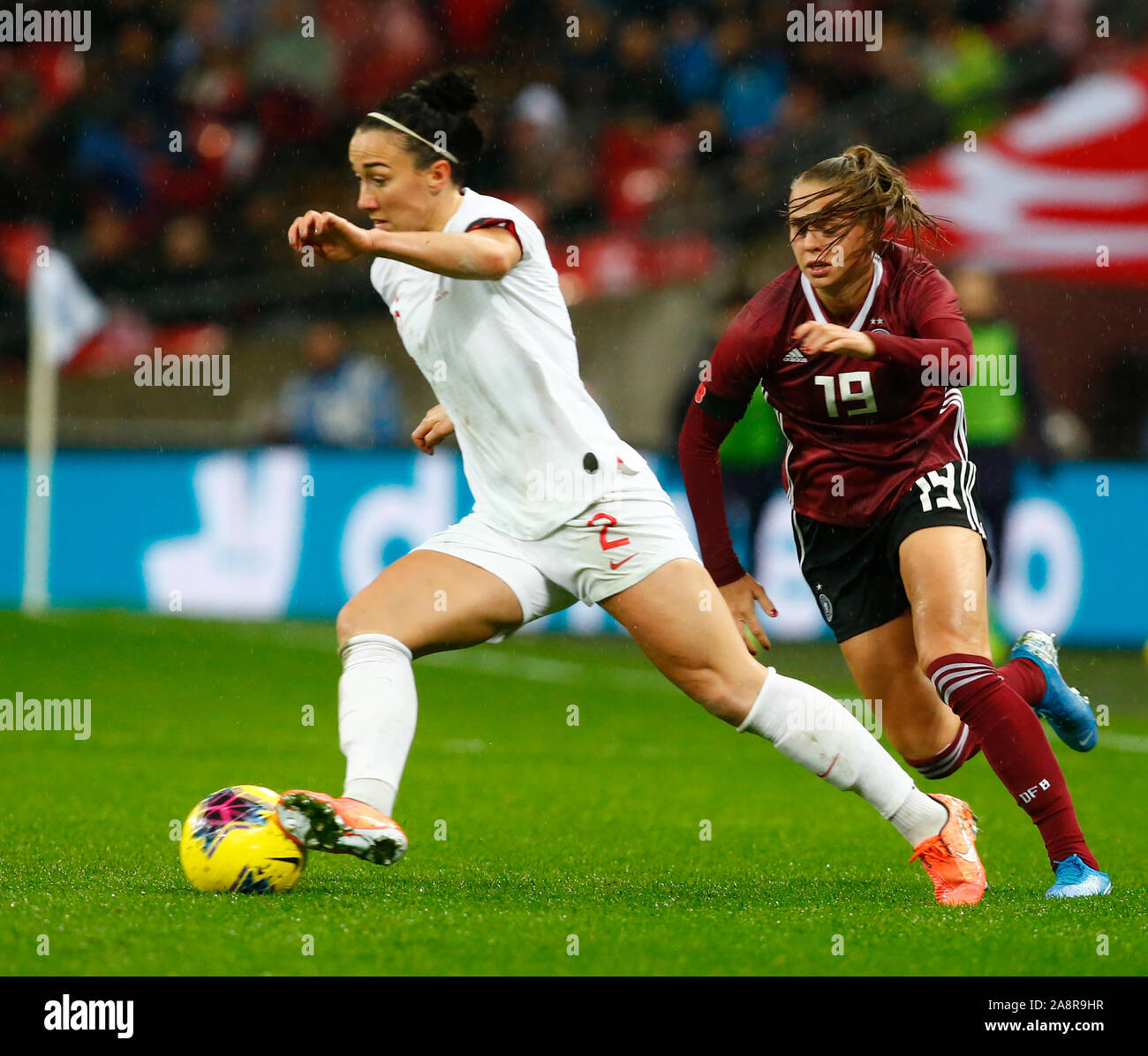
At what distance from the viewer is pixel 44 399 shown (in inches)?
535

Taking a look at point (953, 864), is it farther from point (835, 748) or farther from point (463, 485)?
point (463, 485)

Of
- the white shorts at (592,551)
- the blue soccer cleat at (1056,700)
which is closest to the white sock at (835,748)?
the white shorts at (592,551)

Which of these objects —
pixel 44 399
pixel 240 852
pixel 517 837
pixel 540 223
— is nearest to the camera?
pixel 240 852

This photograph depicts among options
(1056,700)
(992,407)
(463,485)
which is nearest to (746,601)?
(1056,700)

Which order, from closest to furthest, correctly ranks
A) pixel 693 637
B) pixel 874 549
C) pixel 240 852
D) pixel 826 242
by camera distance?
pixel 240 852 → pixel 693 637 → pixel 826 242 → pixel 874 549

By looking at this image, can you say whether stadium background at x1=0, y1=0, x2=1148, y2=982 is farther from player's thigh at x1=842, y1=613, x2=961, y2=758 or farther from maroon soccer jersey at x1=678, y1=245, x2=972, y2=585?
maroon soccer jersey at x1=678, y1=245, x2=972, y2=585

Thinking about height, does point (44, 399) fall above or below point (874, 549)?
above

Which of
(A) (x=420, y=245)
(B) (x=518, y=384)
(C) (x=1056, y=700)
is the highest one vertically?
(A) (x=420, y=245)

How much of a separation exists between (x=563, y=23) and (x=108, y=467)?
25.1ft

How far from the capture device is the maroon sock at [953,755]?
552cm

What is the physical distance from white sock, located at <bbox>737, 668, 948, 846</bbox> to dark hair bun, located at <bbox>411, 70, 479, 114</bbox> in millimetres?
1790

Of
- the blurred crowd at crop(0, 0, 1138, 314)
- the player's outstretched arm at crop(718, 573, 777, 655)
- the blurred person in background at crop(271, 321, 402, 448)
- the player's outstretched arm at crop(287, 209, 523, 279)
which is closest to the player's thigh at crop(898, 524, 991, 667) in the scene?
the player's outstretched arm at crop(718, 573, 777, 655)

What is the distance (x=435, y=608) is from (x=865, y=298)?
1.52 metres
